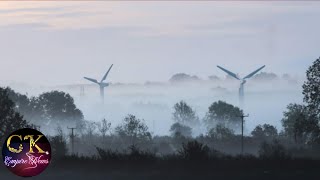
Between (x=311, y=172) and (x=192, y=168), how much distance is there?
13544mm

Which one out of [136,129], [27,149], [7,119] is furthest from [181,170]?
[136,129]

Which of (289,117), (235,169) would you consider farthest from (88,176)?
(289,117)

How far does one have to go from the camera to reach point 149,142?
189 m

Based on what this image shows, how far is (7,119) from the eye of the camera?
378 feet

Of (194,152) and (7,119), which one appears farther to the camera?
(7,119)

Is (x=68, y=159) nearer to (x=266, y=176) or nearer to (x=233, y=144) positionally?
(x=266, y=176)

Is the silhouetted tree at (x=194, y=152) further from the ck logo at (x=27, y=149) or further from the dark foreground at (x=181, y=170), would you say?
the ck logo at (x=27, y=149)

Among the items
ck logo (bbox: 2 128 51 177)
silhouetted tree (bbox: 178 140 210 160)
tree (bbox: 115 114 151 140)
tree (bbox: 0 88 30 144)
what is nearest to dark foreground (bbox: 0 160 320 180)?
silhouetted tree (bbox: 178 140 210 160)

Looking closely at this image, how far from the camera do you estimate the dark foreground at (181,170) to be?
76.4 m

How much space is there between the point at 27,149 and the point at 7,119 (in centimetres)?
6618

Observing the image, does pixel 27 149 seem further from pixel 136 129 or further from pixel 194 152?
pixel 136 129

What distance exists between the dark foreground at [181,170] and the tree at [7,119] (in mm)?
28970

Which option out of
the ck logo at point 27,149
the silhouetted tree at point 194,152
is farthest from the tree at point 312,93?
the ck logo at point 27,149

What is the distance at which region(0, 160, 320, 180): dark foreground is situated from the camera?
7638 centimetres
